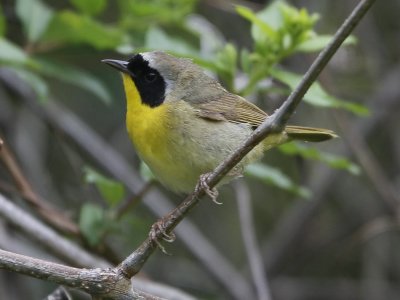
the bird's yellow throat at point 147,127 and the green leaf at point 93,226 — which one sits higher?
the bird's yellow throat at point 147,127

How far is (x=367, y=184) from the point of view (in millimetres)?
5699

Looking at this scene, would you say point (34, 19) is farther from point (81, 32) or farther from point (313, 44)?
point (313, 44)

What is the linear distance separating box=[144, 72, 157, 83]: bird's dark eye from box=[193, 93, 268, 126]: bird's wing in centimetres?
21

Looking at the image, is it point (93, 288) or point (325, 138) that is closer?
point (93, 288)

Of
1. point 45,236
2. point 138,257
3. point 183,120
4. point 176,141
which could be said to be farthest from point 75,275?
point 45,236

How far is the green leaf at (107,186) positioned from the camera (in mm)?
3484

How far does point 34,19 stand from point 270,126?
1954mm

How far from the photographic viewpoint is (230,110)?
341 centimetres

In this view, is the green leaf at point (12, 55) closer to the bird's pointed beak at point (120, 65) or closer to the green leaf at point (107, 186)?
the bird's pointed beak at point (120, 65)

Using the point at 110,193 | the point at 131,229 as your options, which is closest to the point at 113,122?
the point at 131,229

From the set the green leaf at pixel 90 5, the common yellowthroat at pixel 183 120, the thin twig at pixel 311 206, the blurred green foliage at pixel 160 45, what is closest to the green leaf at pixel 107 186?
the blurred green foliage at pixel 160 45

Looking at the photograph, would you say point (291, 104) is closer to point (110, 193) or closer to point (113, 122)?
point (110, 193)

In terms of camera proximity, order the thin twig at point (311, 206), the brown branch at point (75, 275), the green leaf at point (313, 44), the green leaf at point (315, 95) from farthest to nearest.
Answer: the thin twig at point (311, 206)
the green leaf at point (313, 44)
the green leaf at point (315, 95)
the brown branch at point (75, 275)

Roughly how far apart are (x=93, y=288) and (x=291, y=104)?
78 cm
